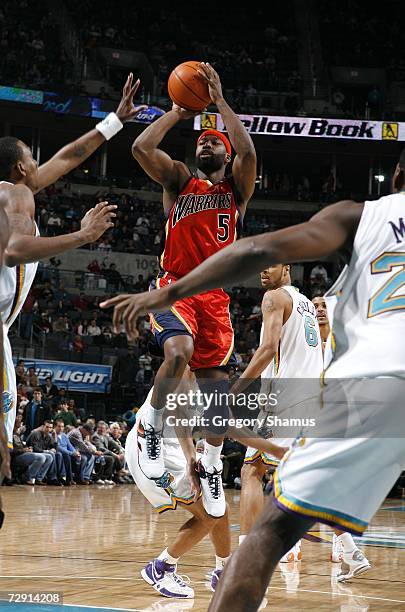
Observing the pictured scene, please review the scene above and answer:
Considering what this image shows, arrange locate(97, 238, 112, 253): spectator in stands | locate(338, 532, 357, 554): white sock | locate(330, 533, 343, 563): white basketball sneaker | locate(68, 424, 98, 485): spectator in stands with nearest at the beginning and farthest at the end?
locate(338, 532, 357, 554): white sock < locate(330, 533, 343, 563): white basketball sneaker < locate(68, 424, 98, 485): spectator in stands < locate(97, 238, 112, 253): spectator in stands

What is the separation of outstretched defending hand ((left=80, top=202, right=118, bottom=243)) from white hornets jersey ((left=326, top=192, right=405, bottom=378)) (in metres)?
1.72

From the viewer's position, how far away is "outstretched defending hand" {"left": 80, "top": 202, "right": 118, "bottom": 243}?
422cm

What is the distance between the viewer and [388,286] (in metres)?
→ 2.80

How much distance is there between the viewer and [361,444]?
2.69 m

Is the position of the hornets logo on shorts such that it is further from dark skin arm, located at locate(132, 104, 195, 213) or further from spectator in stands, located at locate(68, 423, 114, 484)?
spectator in stands, located at locate(68, 423, 114, 484)

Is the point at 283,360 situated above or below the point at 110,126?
below

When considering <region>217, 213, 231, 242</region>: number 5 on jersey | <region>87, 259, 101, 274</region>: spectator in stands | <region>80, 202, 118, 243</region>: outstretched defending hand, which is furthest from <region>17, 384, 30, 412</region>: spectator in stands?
<region>80, 202, 118, 243</region>: outstretched defending hand

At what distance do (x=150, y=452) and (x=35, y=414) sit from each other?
10.1m

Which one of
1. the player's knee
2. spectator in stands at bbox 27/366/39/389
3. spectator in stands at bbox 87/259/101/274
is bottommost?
spectator in stands at bbox 27/366/39/389

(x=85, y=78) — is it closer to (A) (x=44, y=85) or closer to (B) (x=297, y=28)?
(A) (x=44, y=85)

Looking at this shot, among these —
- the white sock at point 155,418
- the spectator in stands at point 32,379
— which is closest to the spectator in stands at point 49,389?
the spectator in stands at point 32,379

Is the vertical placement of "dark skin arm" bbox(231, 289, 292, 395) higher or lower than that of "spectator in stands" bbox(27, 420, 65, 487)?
higher

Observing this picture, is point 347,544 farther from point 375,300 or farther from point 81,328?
point 81,328

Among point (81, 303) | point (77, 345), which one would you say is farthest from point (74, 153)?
point (81, 303)
